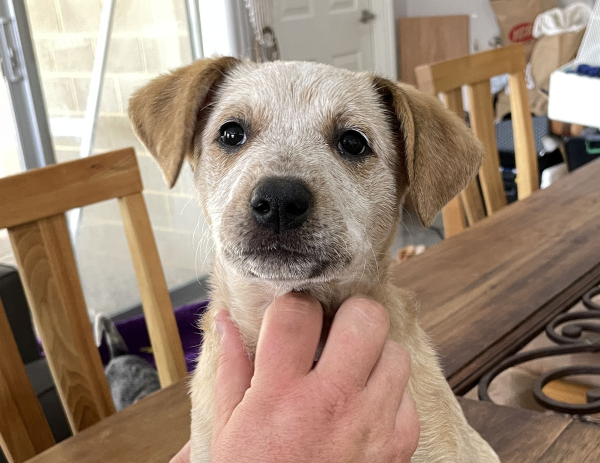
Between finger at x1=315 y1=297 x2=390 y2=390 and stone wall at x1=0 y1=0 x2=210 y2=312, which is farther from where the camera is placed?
stone wall at x1=0 y1=0 x2=210 y2=312

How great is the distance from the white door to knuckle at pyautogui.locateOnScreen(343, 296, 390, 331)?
12.8ft

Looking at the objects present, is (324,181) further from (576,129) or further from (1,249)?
(576,129)

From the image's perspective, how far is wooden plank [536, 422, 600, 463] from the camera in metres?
0.85

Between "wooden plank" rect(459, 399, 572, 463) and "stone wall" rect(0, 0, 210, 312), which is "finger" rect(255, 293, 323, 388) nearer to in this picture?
"wooden plank" rect(459, 399, 572, 463)

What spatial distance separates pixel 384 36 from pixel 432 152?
4705 mm

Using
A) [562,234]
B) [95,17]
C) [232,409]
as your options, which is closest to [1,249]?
[95,17]

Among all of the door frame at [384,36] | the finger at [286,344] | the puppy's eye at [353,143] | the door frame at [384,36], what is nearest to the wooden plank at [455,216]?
the puppy's eye at [353,143]

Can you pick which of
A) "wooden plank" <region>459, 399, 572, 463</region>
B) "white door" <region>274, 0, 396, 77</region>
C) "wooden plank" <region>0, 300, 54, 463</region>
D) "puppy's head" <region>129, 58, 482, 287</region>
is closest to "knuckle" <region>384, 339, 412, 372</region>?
"puppy's head" <region>129, 58, 482, 287</region>

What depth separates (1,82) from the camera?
10.6 ft

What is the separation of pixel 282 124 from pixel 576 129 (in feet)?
11.3

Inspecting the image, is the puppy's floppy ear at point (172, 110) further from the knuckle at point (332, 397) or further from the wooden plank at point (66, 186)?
the knuckle at point (332, 397)

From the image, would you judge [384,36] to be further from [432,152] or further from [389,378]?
[389,378]

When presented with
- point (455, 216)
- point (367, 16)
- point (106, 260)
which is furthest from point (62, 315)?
point (367, 16)

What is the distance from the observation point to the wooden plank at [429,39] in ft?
18.3
